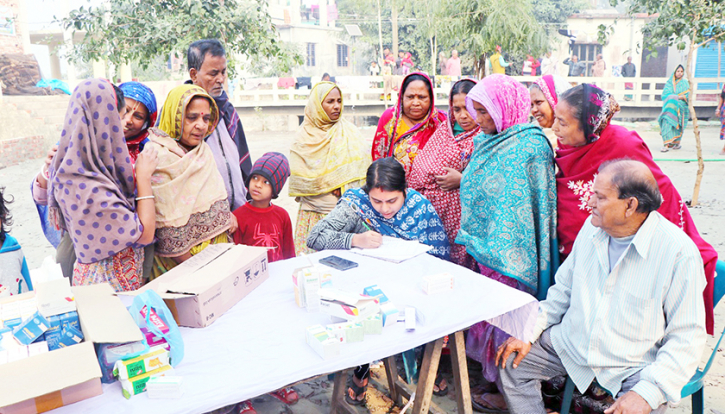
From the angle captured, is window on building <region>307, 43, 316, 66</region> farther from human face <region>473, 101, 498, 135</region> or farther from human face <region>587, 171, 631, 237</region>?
human face <region>587, 171, 631, 237</region>

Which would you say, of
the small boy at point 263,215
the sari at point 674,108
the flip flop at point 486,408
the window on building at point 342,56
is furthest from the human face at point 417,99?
the window on building at point 342,56

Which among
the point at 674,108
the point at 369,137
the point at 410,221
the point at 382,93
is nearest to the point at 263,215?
the point at 410,221

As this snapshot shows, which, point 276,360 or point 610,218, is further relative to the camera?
point 610,218

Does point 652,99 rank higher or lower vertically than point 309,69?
lower

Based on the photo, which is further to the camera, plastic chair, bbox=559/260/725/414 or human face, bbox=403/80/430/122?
human face, bbox=403/80/430/122

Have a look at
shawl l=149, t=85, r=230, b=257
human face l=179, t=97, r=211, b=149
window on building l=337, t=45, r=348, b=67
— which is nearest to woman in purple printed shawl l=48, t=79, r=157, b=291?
shawl l=149, t=85, r=230, b=257

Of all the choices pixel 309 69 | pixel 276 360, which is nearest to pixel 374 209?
pixel 276 360

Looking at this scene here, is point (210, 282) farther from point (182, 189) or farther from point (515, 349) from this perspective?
point (515, 349)

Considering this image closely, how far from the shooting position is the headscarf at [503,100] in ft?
8.75

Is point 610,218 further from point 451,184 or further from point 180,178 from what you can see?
point 180,178

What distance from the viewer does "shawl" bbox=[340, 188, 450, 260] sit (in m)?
2.86

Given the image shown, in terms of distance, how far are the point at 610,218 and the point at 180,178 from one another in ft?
6.40

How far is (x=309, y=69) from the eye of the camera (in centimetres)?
3284

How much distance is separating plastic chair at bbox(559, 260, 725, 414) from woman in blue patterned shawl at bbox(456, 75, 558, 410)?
39cm
